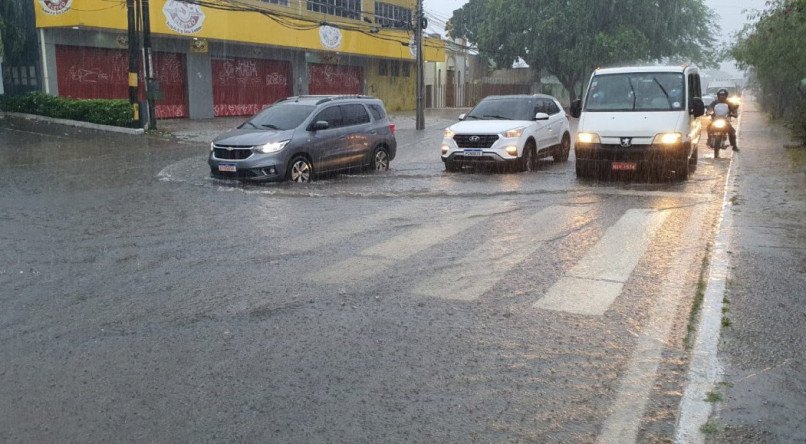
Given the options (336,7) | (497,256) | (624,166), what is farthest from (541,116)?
(336,7)

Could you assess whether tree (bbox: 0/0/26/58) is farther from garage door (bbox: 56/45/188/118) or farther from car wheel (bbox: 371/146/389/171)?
car wheel (bbox: 371/146/389/171)

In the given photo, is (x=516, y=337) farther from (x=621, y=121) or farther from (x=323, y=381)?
(x=621, y=121)

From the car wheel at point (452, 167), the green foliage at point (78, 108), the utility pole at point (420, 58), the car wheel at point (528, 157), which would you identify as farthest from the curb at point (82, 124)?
the car wheel at point (528, 157)

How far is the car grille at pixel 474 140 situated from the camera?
49.5 ft

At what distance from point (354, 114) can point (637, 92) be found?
5.75 metres

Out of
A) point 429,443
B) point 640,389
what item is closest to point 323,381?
point 429,443

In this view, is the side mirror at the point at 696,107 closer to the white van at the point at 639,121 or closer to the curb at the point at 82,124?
the white van at the point at 639,121

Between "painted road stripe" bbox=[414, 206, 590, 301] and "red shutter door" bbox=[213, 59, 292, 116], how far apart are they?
25.3 metres

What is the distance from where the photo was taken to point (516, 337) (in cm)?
524

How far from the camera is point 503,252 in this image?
7.98 metres

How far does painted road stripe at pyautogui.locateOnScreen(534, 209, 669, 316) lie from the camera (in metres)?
6.06

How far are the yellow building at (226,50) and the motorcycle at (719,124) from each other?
54.0 feet

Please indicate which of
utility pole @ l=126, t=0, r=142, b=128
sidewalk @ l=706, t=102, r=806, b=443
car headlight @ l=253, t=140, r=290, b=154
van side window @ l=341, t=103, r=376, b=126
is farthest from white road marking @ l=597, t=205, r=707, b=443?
utility pole @ l=126, t=0, r=142, b=128

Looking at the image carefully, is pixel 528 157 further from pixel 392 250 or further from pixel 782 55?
pixel 782 55
